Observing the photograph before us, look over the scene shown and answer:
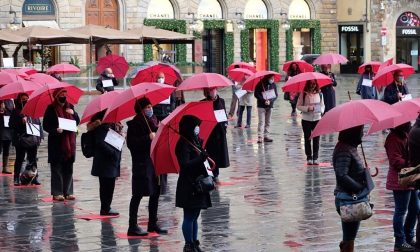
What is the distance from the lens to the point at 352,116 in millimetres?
10922

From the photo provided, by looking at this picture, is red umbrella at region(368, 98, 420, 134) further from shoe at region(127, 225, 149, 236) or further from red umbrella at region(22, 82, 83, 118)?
red umbrella at region(22, 82, 83, 118)

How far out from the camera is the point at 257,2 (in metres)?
61.7

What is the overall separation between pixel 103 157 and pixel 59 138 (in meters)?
1.83

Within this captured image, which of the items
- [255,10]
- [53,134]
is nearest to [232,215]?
[53,134]

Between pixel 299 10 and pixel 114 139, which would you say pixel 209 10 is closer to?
pixel 299 10

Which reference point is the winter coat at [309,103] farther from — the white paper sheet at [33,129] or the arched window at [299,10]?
the arched window at [299,10]

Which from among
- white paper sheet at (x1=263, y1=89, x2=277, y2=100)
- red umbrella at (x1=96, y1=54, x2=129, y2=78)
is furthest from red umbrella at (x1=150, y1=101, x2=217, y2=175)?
red umbrella at (x1=96, y1=54, x2=129, y2=78)

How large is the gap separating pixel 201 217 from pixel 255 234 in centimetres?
152

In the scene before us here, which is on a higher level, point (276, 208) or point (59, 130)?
point (59, 130)

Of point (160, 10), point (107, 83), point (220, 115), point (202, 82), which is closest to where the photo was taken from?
point (202, 82)

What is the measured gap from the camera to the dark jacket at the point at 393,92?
877 inches

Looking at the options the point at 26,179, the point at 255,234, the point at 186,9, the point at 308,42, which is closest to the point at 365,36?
A: the point at 308,42

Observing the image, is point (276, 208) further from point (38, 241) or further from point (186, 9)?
point (186, 9)

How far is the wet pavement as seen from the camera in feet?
42.0
